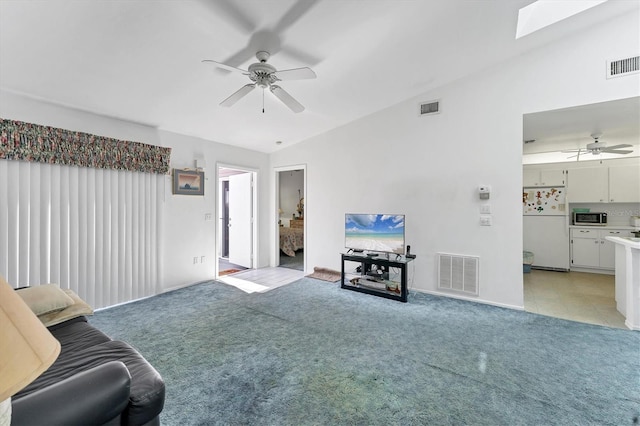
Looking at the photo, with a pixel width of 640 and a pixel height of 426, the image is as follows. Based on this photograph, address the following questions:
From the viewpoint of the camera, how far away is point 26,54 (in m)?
2.25

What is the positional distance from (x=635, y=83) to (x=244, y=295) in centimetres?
520

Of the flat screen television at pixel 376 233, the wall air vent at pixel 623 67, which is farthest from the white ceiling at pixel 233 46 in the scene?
the flat screen television at pixel 376 233

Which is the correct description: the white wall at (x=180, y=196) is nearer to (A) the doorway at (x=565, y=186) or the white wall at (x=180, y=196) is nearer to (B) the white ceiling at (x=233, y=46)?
(B) the white ceiling at (x=233, y=46)

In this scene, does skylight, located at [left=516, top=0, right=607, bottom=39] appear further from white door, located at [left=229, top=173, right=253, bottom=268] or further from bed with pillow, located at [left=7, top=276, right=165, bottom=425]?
white door, located at [left=229, top=173, right=253, bottom=268]

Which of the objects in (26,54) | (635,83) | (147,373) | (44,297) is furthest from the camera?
(635,83)

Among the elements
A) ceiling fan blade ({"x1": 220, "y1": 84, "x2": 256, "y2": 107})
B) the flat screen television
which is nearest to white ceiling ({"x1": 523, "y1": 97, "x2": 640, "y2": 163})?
the flat screen television

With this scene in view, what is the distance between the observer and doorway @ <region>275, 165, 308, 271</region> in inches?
269

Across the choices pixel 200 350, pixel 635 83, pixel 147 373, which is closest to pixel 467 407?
pixel 147 373

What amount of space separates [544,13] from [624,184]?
4185 millimetres

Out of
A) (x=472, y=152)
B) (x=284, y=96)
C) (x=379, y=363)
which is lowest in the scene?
(x=379, y=363)

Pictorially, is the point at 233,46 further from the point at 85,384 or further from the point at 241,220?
the point at 241,220

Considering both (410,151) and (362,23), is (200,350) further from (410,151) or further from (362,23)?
(410,151)

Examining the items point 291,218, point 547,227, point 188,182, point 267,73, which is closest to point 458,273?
point 547,227

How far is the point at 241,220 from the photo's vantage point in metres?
5.80
